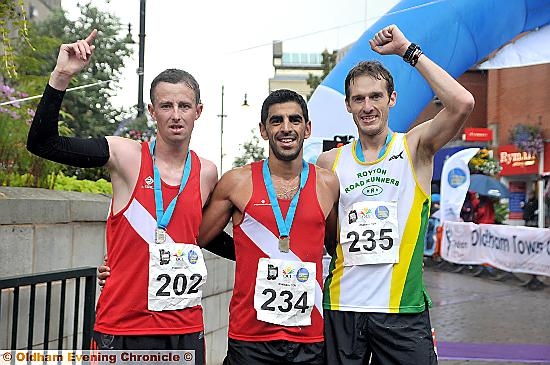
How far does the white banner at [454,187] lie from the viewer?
619 inches

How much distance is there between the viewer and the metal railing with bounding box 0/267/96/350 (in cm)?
371

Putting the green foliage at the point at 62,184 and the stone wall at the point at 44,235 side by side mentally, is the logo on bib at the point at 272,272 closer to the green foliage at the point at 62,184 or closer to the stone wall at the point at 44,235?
the stone wall at the point at 44,235

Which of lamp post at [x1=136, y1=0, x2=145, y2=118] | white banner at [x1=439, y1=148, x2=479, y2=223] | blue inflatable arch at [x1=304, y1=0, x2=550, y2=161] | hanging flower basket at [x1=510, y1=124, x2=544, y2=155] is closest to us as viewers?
blue inflatable arch at [x1=304, y1=0, x2=550, y2=161]

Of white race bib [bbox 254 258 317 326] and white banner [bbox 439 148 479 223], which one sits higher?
white banner [bbox 439 148 479 223]

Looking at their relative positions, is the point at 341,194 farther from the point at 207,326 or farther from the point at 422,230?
the point at 207,326

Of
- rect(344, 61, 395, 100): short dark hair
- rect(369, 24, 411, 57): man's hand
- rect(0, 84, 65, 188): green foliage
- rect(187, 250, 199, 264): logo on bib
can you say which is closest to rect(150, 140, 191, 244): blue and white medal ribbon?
rect(187, 250, 199, 264): logo on bib

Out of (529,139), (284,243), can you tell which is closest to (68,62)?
(284,243)

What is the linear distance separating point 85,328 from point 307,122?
2.04 meters

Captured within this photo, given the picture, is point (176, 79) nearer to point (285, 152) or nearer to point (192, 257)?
point (285, 152)

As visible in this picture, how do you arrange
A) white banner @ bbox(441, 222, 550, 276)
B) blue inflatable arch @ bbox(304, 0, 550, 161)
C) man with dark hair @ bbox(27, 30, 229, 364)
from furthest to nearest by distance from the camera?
white banner @ bbox(441, 222, 550, 276) < blue inflatable arch @ bbox(304, 0, 550, 161) < man with dark hair @ bbox(27, 30, 229, 364)

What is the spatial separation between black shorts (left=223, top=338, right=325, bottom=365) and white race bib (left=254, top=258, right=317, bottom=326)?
11cm

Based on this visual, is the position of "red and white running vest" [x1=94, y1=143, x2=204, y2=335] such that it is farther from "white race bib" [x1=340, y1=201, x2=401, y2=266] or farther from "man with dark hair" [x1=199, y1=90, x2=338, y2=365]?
"white race bib" [x1=340, y1=201, x2=401, y2=266]

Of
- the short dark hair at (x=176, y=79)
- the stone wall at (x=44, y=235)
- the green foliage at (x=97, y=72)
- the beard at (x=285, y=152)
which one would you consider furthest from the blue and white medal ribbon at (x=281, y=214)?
the green foliage at (x=97, y=72)

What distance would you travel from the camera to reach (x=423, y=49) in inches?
339
